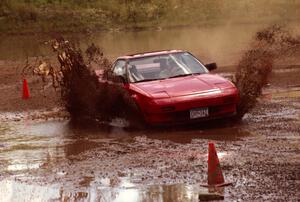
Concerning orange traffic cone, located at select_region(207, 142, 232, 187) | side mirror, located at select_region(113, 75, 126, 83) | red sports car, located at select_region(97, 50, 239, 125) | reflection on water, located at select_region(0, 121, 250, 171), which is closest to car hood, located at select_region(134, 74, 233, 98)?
red sports car, located at select_region(97, 50, 239, 125)

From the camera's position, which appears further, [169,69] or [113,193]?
[169,69]

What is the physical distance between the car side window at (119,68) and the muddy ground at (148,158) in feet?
3.44

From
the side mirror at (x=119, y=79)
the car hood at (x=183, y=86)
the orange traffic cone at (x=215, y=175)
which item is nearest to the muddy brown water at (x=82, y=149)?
the orange traffic cone at (x=215, y=175)

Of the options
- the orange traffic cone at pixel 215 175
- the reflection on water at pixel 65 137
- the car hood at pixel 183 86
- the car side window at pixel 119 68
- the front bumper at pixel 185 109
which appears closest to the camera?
the orange traffic cone at pixel 215 175

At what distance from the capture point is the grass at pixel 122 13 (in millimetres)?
50062

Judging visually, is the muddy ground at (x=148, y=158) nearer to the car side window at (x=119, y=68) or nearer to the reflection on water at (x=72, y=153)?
the reflection on water at (x=72, y=153)

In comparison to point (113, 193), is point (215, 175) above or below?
above

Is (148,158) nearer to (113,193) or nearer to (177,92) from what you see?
(113,193)

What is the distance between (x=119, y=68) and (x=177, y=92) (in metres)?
2.27

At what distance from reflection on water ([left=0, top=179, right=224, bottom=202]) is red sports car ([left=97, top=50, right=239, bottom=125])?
3.55 metres

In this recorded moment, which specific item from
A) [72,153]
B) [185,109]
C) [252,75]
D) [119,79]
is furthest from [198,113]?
[252,75]

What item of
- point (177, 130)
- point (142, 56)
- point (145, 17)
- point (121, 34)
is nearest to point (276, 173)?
point (177, 130)

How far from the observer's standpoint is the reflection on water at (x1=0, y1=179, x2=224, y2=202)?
27.0 feet

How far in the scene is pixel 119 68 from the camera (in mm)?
14664
